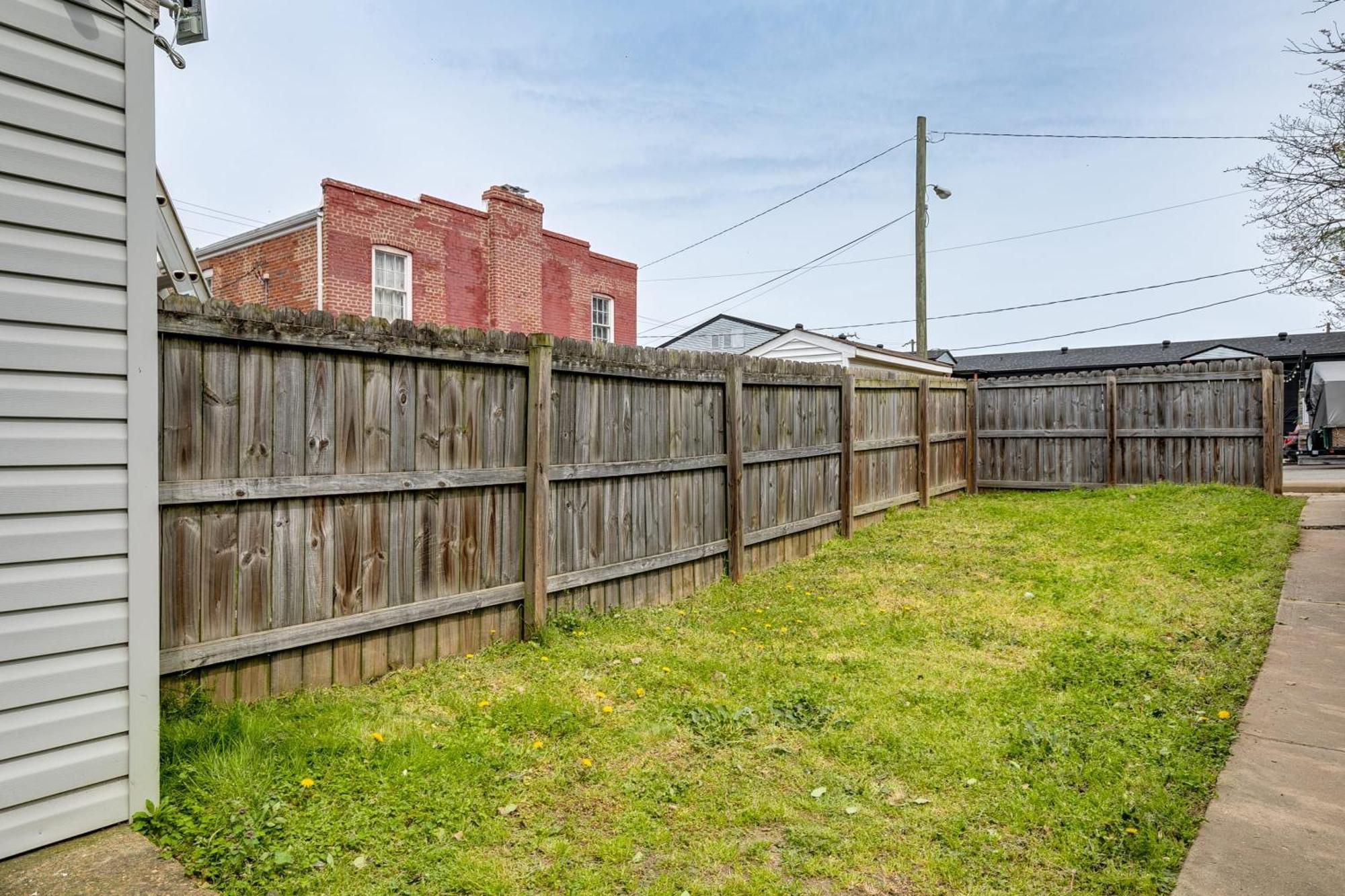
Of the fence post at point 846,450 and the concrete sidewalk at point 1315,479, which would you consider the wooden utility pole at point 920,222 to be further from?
the fence post at point 846,450

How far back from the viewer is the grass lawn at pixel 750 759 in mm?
2320

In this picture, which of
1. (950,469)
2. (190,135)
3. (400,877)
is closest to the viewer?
(400,877)

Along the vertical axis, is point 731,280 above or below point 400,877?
above

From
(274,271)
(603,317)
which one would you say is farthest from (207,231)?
(603,317)

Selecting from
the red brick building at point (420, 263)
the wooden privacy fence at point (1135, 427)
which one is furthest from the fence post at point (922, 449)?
the red brick building at point (420, 263)

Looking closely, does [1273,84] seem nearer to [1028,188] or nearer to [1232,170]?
[1232,170]

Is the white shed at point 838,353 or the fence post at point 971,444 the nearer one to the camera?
the fence post at point 971,444

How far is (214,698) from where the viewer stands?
311 cm

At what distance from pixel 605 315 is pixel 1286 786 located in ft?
62.4

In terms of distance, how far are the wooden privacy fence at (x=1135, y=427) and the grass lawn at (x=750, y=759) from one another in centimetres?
615

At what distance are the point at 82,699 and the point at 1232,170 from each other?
11220 millimetres

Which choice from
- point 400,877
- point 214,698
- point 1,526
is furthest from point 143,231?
point 400,877

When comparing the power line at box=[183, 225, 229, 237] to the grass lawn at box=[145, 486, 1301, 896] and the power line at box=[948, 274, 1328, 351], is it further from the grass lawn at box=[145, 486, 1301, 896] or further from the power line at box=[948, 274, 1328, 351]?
the power line at box=[948, 274, 1328, 351]

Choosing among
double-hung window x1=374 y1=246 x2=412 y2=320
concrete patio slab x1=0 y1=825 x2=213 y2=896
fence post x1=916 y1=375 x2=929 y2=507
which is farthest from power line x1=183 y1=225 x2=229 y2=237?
concrete patio slab x1=0 y1=825 x2=213 y2=896
